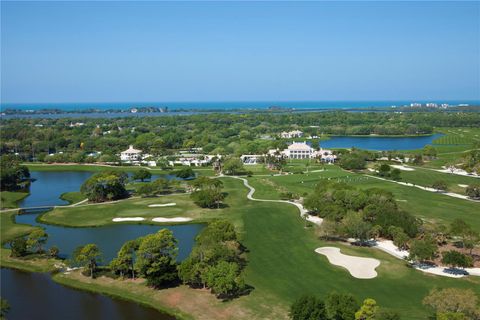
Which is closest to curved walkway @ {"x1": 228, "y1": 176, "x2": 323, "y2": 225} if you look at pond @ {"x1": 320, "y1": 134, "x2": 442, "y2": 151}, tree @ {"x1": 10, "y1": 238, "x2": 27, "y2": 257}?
tree @ {"x1": 10, "y1": 238, "x2": 27, "y2": 257}

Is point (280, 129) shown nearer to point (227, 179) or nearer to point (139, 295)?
point (227, 179)

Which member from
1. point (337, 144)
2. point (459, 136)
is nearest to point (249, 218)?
point (337, 144)

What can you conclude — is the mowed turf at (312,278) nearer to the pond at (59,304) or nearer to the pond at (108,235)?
the pond at (108,235)

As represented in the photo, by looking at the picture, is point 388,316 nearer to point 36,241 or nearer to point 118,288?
point 118,288

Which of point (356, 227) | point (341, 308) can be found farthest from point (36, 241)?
point (356, 227)

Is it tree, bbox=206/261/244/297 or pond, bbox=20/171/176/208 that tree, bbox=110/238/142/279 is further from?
pond, bbox=20/171/176/208
